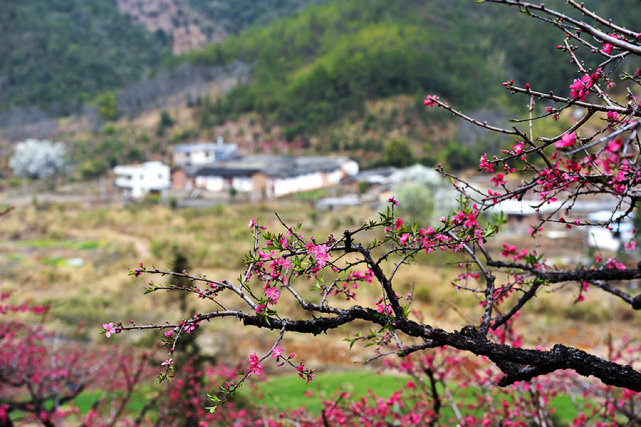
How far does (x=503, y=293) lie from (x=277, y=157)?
129ft

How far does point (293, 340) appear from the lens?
40.9ft

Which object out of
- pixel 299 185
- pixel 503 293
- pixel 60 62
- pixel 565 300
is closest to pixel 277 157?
pixel 299 185

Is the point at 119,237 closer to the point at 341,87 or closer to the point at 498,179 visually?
the point at 498,179

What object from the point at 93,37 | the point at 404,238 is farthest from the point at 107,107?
the point at 404,238

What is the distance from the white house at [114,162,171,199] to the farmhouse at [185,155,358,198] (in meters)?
1.82

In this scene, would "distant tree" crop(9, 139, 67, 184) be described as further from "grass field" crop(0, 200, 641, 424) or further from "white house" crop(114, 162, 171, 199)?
"grass field" crop(0, 200, 641, 424)

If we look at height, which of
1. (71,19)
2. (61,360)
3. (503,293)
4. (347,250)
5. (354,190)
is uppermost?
(71,19)

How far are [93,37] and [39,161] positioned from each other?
159ft

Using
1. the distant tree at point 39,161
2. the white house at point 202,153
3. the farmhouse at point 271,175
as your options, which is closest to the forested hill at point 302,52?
the white house at point 202,153

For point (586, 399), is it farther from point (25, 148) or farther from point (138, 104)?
point (138, 104)

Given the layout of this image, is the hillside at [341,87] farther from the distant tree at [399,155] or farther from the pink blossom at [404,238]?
the pink blossom at [404,238]

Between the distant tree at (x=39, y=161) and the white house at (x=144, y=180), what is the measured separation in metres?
6.23

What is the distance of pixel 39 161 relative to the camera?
4034 centimetres

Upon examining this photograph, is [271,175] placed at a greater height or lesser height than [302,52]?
lesser
